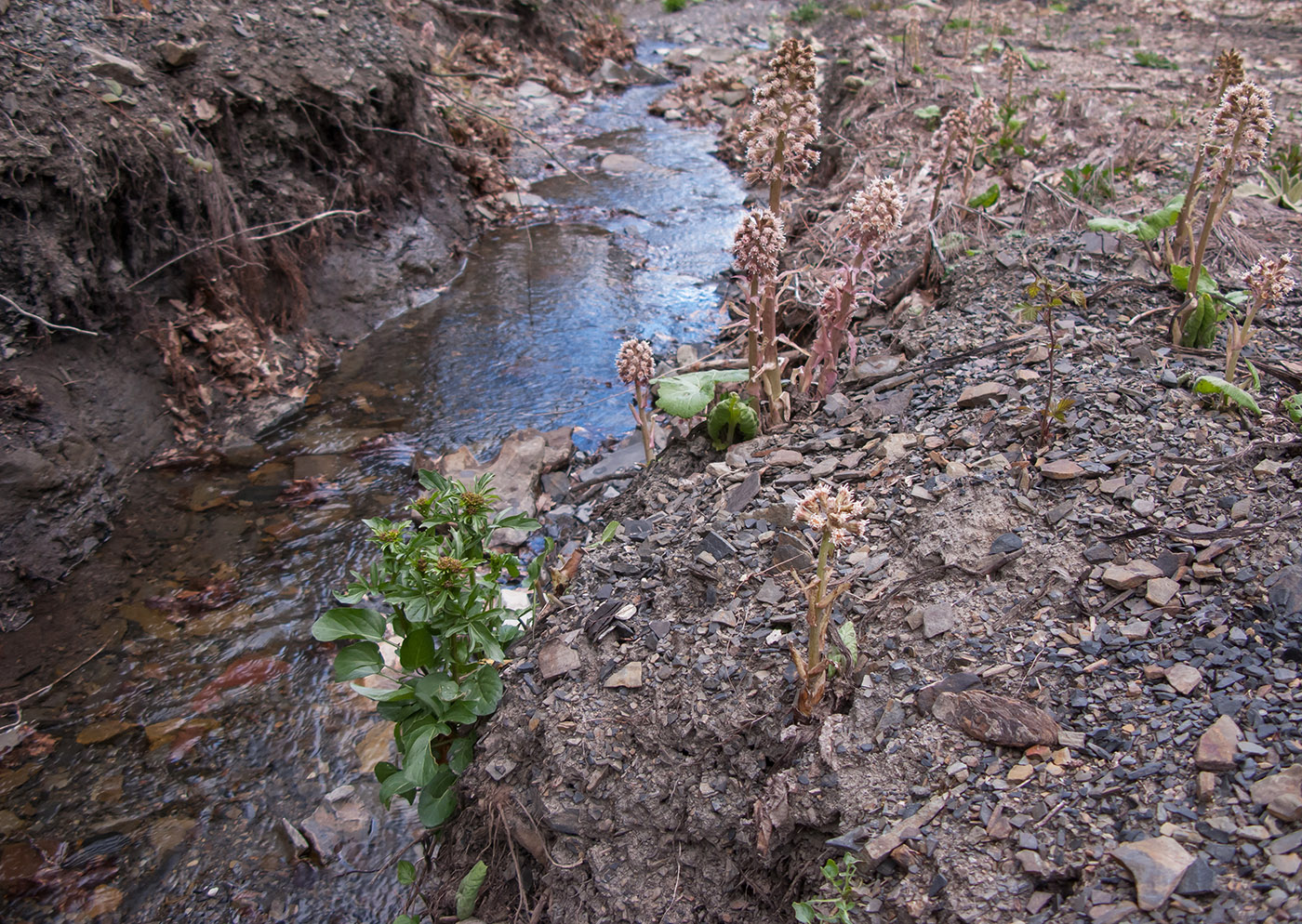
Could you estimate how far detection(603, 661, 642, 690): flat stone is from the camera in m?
2.42

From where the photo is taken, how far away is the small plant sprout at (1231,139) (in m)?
2.97

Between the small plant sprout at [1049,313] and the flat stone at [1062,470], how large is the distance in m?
0.13

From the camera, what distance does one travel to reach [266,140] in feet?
18.3

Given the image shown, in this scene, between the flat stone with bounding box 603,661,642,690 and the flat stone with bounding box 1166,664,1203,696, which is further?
the flat stone with bounding box 603,661,642,690

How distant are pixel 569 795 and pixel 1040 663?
1.36 meters

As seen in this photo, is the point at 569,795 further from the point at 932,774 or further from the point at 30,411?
the point at 30,411

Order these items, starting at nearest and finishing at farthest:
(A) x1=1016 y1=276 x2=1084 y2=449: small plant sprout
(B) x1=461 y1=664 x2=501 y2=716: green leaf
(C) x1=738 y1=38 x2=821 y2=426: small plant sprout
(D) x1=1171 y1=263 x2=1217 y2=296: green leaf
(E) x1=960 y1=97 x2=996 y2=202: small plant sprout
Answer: (B) x1=461 y1=664 x2=501 y2=716: green leaf
(A) x1=1016 y1=276 x2=1084 y2=449: small plant sprout
(C) x1=738 y1=38 x2=821 y2=426: small plant sprout
(D) x1=1171 y1=263 x2=1217 y2=296: green leaf
(E) x1=960 y1=97 x2=996 y2=202: small plant sprout

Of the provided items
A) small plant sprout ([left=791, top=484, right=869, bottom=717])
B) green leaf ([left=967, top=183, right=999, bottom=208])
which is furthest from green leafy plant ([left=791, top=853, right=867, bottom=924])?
green leaf ([left=967, top=183, right=999, bottom=208])

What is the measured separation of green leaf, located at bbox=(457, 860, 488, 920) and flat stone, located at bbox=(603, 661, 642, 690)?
65 centimetres

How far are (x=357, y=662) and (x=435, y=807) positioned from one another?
54 cm

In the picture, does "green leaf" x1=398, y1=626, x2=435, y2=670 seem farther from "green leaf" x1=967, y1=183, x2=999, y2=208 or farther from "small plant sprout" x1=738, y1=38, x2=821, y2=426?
"green leaf" x1=967, y1=183, x2=999, y2=208

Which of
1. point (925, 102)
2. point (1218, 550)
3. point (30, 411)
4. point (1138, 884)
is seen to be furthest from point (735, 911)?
point (925, 102)

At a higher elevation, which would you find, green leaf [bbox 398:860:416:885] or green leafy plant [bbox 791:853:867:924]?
green leafy plant [bbox 791:853:867:924]

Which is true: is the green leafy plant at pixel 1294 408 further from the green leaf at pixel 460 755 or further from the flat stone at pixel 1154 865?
the green leaf at pixel 460 755
